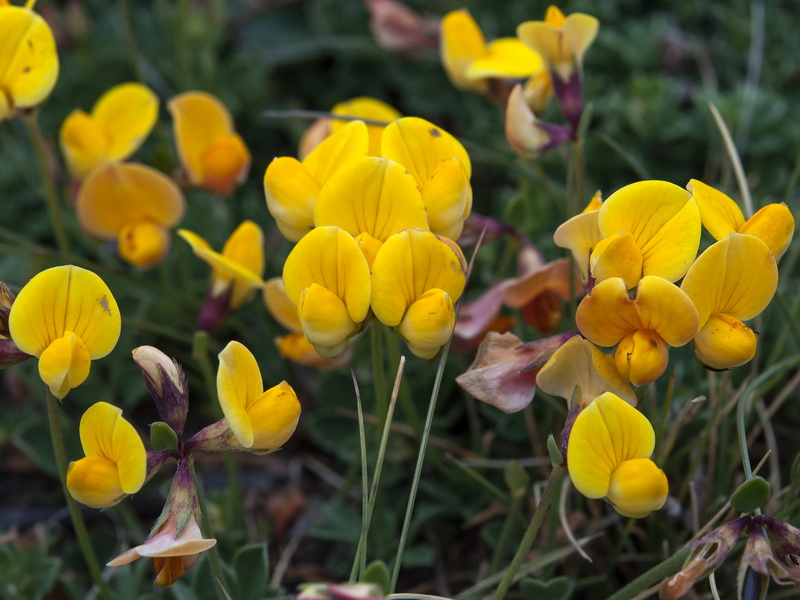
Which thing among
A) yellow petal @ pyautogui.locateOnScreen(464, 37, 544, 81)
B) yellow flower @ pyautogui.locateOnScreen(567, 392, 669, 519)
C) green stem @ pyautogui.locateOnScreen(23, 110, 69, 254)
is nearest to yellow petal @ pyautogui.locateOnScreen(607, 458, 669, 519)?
yellow flower @ pyautogui.locateOnScreen(567, 392, 669, 519)

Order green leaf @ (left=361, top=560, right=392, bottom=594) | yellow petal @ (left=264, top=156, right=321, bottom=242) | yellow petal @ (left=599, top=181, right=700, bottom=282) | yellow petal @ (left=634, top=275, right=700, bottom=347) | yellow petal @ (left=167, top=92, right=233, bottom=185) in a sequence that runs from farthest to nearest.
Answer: yellow petal @ (left=167, top=92, right=233, bottom=185) → yellow petal @ (left=264, top=156, right=321, bottom=242) → yellow petal @ (left=599, top=181, right=700, bottom=282) → yellow petal @ (left=634, top=275, right=700, bottom=347) → green leaf @ (left=361, top=560, right=392, bottom=594)

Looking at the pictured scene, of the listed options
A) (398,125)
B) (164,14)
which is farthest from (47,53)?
(164,14)

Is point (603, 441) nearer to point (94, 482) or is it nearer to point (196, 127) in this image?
point (94, 482)

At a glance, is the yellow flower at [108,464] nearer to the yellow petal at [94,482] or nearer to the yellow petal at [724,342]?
the yellow petal at [94,482]

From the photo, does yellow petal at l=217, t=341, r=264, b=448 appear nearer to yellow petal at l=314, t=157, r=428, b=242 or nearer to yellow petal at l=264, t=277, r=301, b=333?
yellow petal at l=314, t=157, r=428, b=242

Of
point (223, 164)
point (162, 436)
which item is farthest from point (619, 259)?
point (223, 164)

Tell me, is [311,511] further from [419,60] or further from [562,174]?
[419,60]

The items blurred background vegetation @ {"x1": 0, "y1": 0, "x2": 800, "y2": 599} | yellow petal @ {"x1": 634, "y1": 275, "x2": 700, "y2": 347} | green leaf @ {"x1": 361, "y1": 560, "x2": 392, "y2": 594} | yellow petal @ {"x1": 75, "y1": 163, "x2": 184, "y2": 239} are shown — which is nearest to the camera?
green leaf @ {"x1": 361, "y1": 560, "x2": 392, "y2": 594}
